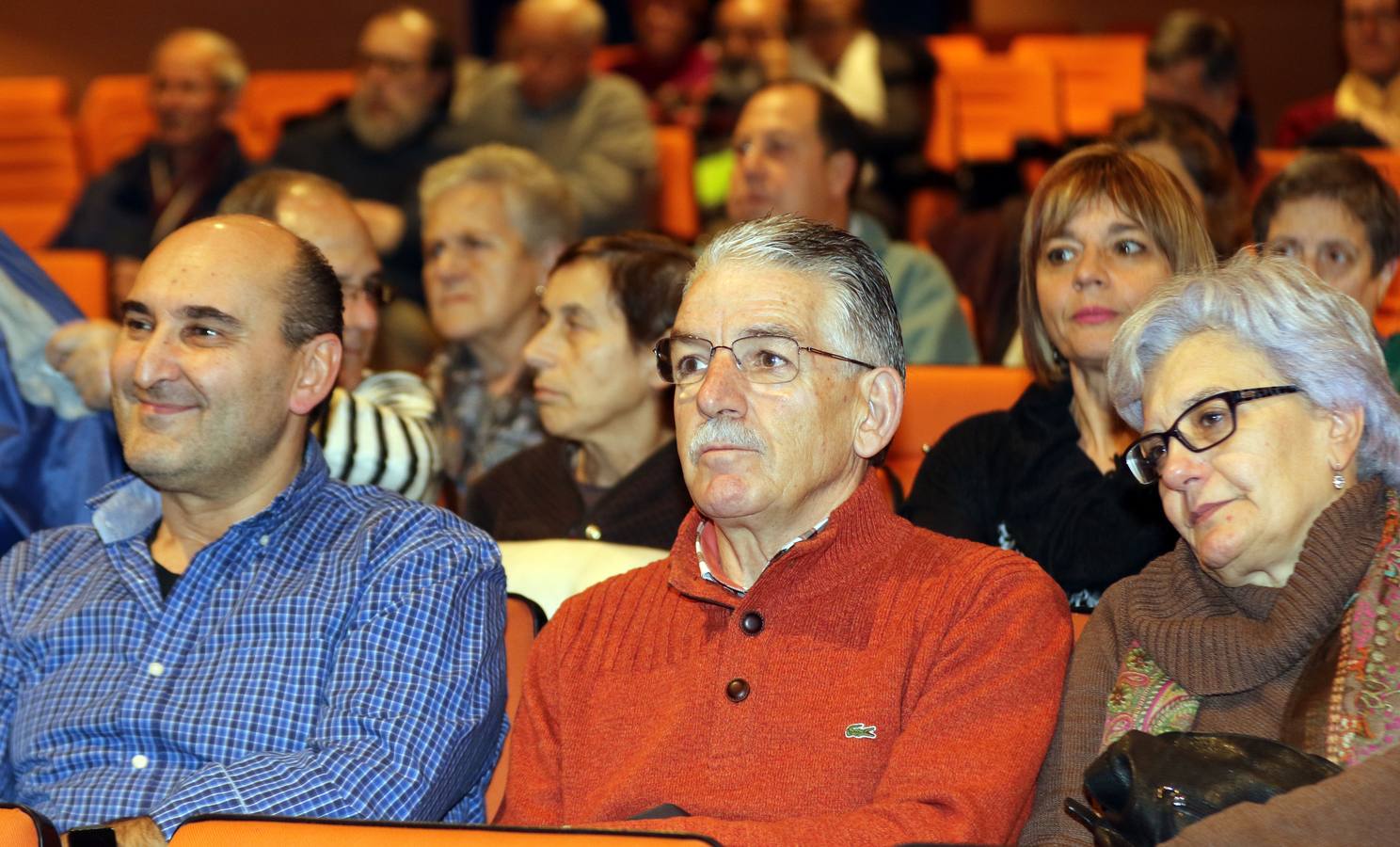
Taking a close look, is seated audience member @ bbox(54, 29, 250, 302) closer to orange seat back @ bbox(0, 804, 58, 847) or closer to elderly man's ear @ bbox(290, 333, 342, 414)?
elderly man's ear @ bbox(290, 333, 342, 414)

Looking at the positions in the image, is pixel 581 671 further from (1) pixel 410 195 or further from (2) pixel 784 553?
(1) pixel 410 195

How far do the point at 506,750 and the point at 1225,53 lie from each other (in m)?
3.59

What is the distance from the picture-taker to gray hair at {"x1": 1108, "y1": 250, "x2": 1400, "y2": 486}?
1934 millimetres

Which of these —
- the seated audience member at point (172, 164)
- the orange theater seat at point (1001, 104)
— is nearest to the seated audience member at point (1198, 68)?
the orange theater seat at point (1001, 104)

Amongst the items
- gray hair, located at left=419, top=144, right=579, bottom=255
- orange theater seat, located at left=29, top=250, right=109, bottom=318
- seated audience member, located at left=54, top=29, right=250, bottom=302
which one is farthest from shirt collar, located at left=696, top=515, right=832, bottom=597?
seated audience member, located at left=54, top=29, right=250, bottom=302

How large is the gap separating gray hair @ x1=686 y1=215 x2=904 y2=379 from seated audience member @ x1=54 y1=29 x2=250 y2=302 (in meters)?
3.70

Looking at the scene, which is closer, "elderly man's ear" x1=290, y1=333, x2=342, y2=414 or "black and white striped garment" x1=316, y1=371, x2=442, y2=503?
"elderly man's ear" x1=290, y1=333, x2=342, y2=414

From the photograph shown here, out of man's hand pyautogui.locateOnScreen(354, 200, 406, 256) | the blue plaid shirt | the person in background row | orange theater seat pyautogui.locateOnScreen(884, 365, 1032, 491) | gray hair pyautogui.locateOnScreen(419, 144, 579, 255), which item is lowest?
the blue plaid shirt

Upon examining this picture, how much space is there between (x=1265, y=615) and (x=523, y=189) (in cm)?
246

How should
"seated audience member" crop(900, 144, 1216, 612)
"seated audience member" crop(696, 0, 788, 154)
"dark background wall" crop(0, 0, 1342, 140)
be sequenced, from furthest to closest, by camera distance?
"dark background wall" crop(0, 0, 1342, 140), "seated audience member" crop(696, 0, 788, 154), "seated audience member" crop(900, 144, 1216, 612)

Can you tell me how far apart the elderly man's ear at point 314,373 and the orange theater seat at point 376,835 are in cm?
92

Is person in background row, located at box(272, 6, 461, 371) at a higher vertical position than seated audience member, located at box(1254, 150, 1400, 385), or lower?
higher

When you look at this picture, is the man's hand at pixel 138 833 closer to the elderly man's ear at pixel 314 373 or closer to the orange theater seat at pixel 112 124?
the elderly man's ear at pixel 314 373

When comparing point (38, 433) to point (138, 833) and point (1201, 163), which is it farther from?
point (1201, 163)
